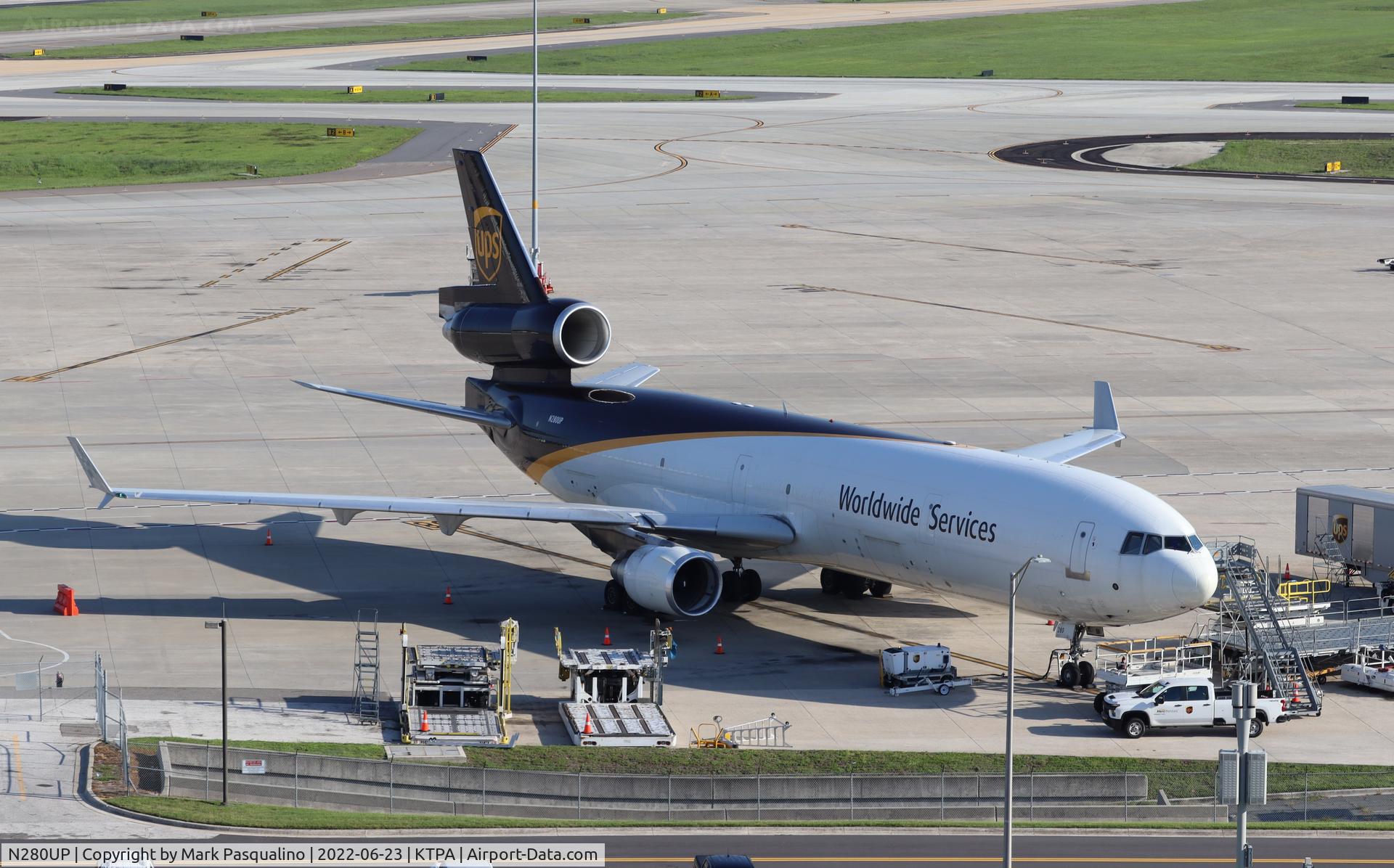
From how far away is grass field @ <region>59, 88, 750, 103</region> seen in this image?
18188cm

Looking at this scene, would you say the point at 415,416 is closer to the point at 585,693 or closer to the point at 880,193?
the point at 585,693

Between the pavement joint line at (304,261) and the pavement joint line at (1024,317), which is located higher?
the pavement joint line at (304,261)

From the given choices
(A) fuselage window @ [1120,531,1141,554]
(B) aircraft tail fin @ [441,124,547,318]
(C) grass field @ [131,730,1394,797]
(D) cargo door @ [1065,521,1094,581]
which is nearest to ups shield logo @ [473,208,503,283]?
(B) aircraft tail fin @ [441,124,547,318]

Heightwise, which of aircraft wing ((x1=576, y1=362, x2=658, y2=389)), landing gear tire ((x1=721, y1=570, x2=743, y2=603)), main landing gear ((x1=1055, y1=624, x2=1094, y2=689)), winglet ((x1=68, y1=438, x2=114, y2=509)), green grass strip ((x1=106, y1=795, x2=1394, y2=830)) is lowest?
green grass strip ((x1=106, y1=795, x2=1394, y2=830))

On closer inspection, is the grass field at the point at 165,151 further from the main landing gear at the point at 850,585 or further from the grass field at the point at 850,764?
the grass field at the point at 850,764

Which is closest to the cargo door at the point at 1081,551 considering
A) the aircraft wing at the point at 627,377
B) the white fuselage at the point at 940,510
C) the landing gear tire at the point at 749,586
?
the white fuselage at the point at 940,510

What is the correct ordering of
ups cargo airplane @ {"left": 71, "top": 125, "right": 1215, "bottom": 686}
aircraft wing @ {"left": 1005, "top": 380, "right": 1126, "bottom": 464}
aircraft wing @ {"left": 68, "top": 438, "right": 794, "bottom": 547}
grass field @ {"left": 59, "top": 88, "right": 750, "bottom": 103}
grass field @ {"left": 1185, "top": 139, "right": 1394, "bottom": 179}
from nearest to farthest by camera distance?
ups cargo airplane @ {"left": 71, "top": 125, "right": 1215, "bottom": 686} → aircraft wing @ {"left": 68, "top": 438, "right": 794, "bottom": 547} → aircraft wing @ {"left": 1005, "top": 380, "right": 1126, "bottom": 464} → grass field @ {"left": 1185, "top": 139, "right": 1394, "bottom": 179} → grass field @ {"left": 59, "top": 88, "right": 750, "bottom": 103}

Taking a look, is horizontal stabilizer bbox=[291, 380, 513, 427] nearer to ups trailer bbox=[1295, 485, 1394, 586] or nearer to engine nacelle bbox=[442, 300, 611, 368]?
engine nacelle bbox=[442, 300, 611, 368]

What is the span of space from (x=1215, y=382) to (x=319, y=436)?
36276 mm

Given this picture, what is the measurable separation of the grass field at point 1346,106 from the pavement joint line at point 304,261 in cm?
10025

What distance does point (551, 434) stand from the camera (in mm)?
55469

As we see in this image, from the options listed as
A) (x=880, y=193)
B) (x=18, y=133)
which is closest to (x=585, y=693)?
(x=880, y=193)

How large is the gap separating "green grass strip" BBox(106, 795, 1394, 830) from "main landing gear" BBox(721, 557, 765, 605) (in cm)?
1464

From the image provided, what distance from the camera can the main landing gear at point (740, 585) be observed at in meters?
51.7
